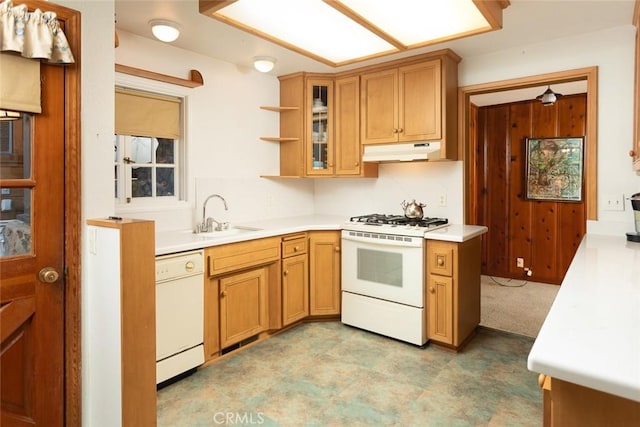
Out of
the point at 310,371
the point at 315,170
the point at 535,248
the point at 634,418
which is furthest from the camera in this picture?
the point at 535,248

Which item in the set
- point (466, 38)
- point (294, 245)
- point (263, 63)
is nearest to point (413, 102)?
point (466, 38)

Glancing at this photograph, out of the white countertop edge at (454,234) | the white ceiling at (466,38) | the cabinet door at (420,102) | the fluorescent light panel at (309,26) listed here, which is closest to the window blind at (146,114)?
the white ceiling at (466,38)

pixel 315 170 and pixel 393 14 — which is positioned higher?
pixel 393 14

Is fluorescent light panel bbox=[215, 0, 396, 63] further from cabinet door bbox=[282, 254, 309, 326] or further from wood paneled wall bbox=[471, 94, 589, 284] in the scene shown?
wood paneled wall bbox=[471, 94, 589, 284]

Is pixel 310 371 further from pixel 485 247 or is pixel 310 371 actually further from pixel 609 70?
pixel 485 247

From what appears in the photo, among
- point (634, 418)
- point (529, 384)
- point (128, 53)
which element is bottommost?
point (529, 384)

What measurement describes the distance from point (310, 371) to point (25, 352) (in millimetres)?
1600

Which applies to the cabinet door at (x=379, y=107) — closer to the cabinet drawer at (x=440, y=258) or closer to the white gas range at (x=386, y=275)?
the white gas range at (x=386, y=275)

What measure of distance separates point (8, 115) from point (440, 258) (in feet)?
8.65

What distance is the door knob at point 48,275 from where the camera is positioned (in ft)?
5.39

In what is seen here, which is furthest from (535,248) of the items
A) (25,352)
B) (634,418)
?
(25,352)

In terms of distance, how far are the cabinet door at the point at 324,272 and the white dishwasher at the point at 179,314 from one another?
1.14 metres

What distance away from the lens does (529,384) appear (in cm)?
245

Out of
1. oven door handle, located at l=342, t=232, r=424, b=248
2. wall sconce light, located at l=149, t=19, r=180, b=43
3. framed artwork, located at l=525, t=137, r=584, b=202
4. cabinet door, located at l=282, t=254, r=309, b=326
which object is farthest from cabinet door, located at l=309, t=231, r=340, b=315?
framed artwork, located at l=525, t=137, r=584, b=202
